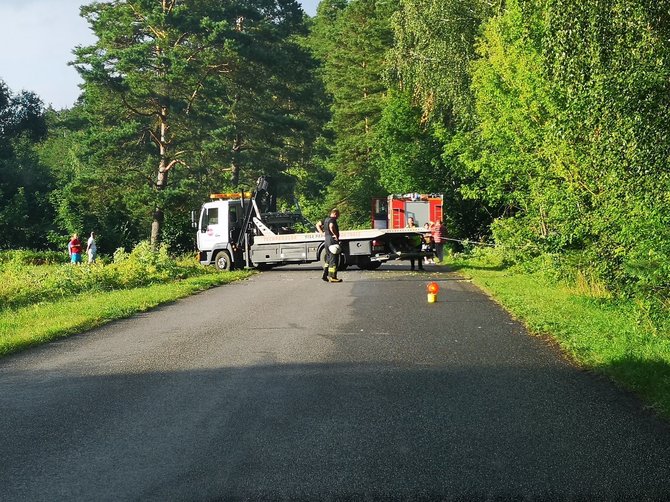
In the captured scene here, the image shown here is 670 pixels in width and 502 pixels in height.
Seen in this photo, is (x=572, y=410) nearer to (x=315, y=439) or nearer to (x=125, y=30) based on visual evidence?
(x=315, y=439)

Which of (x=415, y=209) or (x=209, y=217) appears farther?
(x=415, y=209)

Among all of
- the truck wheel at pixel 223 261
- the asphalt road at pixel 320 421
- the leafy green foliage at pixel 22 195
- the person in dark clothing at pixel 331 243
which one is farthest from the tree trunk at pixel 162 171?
the asphalt road at pixel 320 421

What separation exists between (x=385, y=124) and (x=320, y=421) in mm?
47119

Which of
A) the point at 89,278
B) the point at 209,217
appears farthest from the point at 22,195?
the point at 89,278

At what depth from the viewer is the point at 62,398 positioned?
26.6 feet

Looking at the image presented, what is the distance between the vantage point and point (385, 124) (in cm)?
5309

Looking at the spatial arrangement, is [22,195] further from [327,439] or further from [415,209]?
[327,439]

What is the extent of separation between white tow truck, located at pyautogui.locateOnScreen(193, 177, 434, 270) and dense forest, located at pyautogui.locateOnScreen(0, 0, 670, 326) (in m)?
3.42

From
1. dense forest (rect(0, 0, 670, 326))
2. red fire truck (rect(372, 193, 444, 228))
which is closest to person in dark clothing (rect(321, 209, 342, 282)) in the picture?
dense forest (rect(0, 0, 670, 326))

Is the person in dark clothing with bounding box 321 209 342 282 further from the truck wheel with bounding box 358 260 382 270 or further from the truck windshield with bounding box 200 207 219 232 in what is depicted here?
the truck windshield with bounding box 200 207 219 232

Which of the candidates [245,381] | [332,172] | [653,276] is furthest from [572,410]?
[332,172]

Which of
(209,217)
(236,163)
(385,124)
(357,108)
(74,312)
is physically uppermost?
(357,108)

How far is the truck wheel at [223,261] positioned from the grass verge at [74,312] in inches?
312

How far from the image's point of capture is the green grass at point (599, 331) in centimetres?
857
